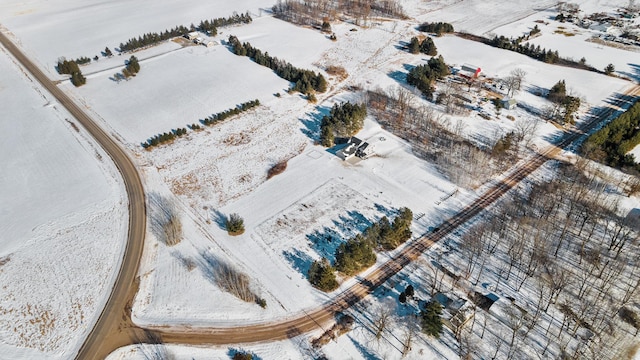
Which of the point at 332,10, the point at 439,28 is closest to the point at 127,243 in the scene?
the point at 439,28

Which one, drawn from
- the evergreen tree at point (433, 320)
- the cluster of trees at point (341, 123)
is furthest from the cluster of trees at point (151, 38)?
the evergreen tree at point (433, 320)

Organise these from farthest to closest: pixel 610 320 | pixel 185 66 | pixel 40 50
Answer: pixel 40 50, pixel 185 66, pixel 610 320

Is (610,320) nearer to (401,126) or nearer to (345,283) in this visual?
(345,283)

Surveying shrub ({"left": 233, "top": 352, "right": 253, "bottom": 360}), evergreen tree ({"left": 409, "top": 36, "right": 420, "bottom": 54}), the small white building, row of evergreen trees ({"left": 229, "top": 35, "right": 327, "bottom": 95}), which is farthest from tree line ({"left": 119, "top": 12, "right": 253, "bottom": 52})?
shrub ({"left": 233, "top": 352, "right": 253, "bottom": 360})

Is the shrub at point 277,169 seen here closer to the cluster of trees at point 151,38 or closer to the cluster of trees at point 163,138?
the cluster of trees at point 163,138

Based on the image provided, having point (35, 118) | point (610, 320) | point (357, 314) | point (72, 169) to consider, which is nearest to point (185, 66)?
point (35, 118)

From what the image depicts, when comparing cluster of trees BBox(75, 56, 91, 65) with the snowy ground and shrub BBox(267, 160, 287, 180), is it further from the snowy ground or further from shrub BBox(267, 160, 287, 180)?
shrub BBox(267, 160, 287, 180)
